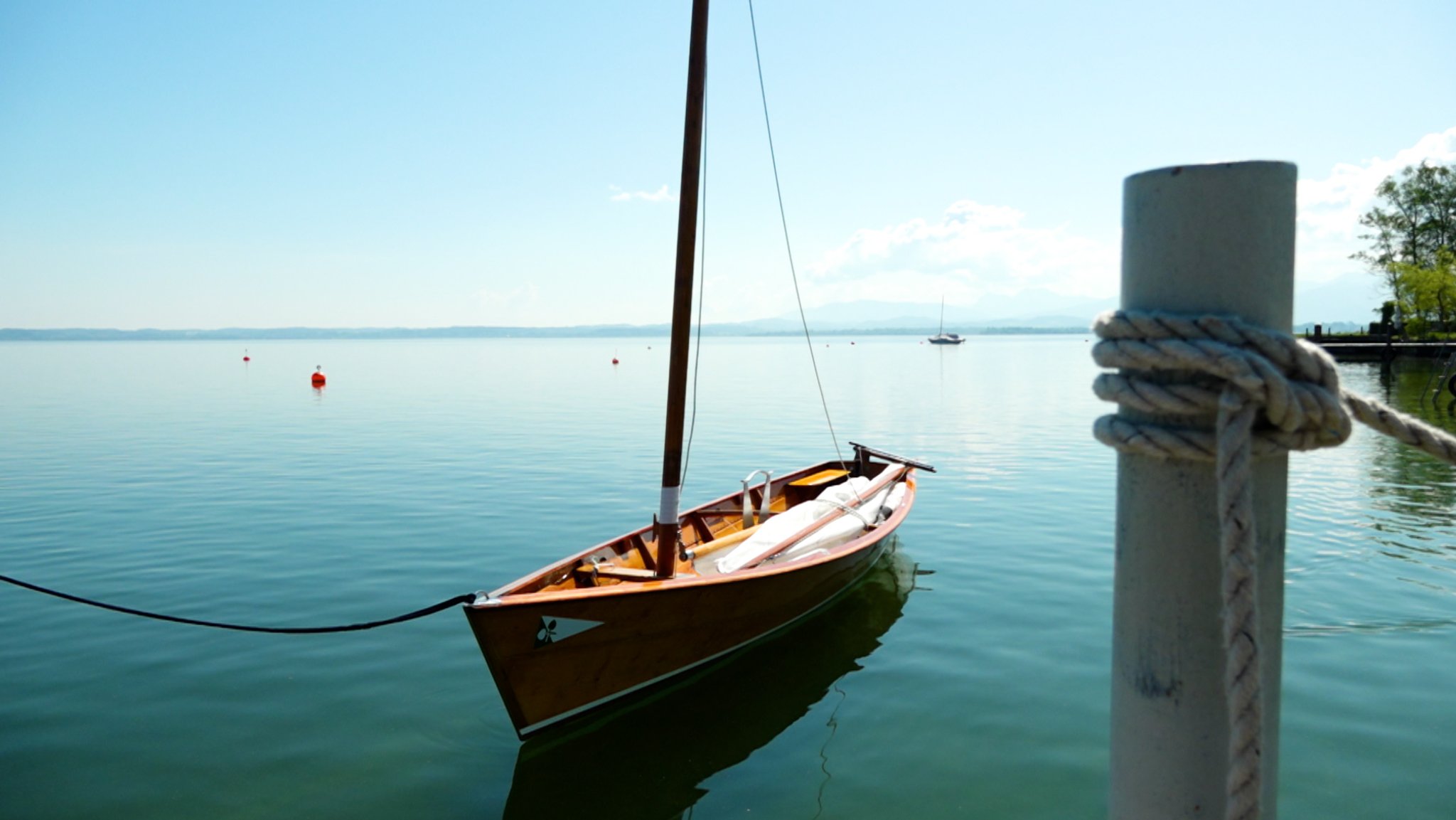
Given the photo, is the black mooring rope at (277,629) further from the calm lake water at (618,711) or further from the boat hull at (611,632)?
the calm lake water at (618,711)

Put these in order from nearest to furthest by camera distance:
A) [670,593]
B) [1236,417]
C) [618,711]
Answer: [1236,417] → [670,593] → [618,711]

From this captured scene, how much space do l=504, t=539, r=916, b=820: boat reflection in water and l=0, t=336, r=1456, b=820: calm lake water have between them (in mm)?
30

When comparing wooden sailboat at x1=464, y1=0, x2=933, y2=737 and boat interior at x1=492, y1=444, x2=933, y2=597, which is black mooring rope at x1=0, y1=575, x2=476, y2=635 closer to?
wooden sailboat at x1=464, y1=0, x2=933, y2=737

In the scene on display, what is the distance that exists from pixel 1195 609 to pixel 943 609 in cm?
937

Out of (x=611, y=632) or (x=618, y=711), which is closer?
(x=611, y=632)

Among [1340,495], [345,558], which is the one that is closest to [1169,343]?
[345,558]

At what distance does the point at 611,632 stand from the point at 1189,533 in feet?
20.0

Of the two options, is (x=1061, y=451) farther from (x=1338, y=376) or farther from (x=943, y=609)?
(x=1338, y=376)

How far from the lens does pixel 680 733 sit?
286 inches

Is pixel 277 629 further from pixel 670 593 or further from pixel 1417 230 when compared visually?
pixel 1417 230

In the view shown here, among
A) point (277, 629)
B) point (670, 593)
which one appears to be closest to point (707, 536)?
point (670, 593)

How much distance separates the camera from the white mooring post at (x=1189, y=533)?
151 centimetres

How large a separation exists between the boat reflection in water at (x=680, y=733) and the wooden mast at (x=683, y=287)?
3.93ft

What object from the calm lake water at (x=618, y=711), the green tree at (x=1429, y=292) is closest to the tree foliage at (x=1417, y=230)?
the green tree at (x=1429, y=292)
